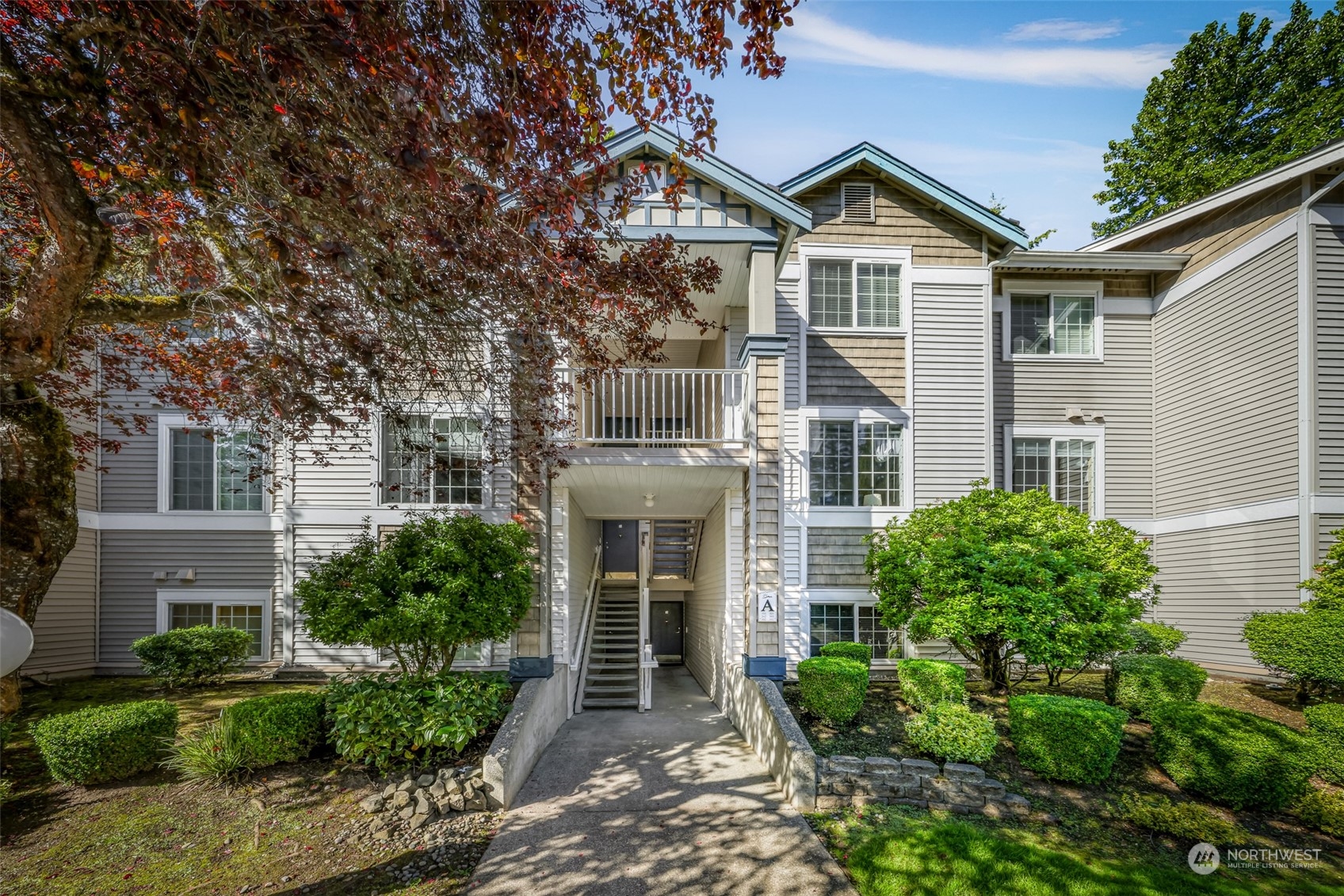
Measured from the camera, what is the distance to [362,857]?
15.8 feet

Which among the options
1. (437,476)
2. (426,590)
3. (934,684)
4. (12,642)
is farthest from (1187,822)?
(437,476)

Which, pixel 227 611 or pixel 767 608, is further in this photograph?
pixel 227 611

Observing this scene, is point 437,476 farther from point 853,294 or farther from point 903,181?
point 903,181

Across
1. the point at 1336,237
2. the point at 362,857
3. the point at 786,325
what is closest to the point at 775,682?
the point at 362,857

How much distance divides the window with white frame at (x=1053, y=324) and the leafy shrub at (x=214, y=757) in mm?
12424

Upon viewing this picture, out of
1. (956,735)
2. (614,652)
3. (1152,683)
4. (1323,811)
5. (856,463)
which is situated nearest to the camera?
(1323,811)

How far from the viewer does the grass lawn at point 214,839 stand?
445 cm

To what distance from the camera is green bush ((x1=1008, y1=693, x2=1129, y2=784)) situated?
605 centimetres

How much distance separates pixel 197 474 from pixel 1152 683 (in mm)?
13914

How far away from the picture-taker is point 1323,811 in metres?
5.38

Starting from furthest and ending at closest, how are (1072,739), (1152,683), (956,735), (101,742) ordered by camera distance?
(1152,683), (956,735), (1072,739), (101,742)

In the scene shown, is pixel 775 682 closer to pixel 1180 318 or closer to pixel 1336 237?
pixel 1180 318

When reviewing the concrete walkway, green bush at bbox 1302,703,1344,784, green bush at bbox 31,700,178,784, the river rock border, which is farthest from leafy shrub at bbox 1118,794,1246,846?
green bush at bbox 31,700,178,784

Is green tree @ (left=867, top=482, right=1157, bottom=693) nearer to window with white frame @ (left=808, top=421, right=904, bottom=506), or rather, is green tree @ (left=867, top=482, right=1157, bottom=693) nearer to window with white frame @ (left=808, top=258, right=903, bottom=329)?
window with white frame @ (left=808, top=421, right=904, bottom=506)
